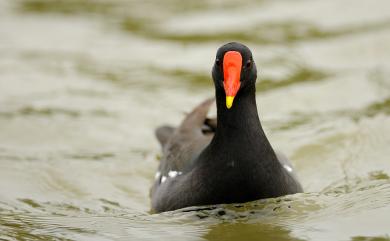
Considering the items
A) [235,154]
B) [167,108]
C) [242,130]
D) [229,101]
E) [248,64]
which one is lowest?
[235,154]

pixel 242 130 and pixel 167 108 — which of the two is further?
pixel 167 108

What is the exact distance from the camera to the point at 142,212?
6.51 meters

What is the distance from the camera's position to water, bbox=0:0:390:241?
583 centimetres

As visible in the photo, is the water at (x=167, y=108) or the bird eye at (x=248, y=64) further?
the water at (x=167, y=108)

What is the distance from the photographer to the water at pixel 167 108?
5828 millimetres

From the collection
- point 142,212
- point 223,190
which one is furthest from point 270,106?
point 223,190

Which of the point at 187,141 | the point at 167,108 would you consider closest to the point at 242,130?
the point at 187,141

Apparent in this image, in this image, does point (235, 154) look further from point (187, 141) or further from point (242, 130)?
point (187, 141)

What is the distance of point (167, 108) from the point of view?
957cm

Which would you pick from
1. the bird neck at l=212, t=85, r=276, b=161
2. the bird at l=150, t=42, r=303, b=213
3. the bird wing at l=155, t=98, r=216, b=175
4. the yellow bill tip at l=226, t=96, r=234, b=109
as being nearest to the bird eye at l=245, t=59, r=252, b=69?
the bird at l=150, t=42, r=303, b=213

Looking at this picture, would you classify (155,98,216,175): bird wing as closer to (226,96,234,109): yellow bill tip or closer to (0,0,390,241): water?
(0,0,390,241): water

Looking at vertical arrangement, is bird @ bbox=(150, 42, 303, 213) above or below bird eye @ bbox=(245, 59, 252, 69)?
below

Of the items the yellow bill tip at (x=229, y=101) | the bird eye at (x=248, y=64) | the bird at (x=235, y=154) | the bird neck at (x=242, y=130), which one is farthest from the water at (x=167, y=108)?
the bird eye at (x=248, y=64)

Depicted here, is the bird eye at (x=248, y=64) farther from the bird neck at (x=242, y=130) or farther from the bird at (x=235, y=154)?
the bird neck at (x=242, y=130)
